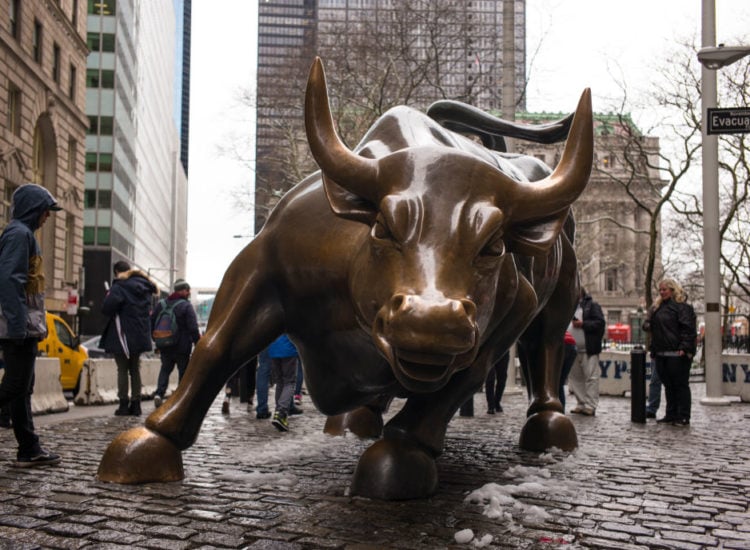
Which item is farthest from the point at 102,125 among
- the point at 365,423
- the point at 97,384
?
the point at 365,423

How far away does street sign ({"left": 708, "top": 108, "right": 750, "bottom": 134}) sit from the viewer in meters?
11.1

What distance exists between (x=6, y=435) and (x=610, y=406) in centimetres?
939

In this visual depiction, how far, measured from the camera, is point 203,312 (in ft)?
341

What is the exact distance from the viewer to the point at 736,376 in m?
15.4

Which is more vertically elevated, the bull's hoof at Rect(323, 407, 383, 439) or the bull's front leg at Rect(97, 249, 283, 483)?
the bull's front leg at Rect(97, 249, 283, 483)

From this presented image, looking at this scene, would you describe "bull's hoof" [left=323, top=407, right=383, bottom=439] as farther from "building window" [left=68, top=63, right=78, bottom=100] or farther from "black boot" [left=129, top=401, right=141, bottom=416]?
"building window" [left=68, top=63, right=78, bottom=100]

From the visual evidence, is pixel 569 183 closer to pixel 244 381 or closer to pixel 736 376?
pixel 244 381

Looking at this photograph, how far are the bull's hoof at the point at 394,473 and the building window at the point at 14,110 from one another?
2717 centimetres

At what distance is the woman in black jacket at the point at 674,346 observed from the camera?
10.1 meters

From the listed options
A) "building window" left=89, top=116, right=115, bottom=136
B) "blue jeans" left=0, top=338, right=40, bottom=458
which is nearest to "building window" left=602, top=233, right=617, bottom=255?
"building window" left=89, top=116, right=115, bottom=136

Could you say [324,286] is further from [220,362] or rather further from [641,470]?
[641,470]

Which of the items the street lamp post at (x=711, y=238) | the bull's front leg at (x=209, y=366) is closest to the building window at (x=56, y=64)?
the street lamp post at (x=711, y=238)

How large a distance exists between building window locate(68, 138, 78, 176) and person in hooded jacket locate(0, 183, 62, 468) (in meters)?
33.0

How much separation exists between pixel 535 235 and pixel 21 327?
11.1 ft
